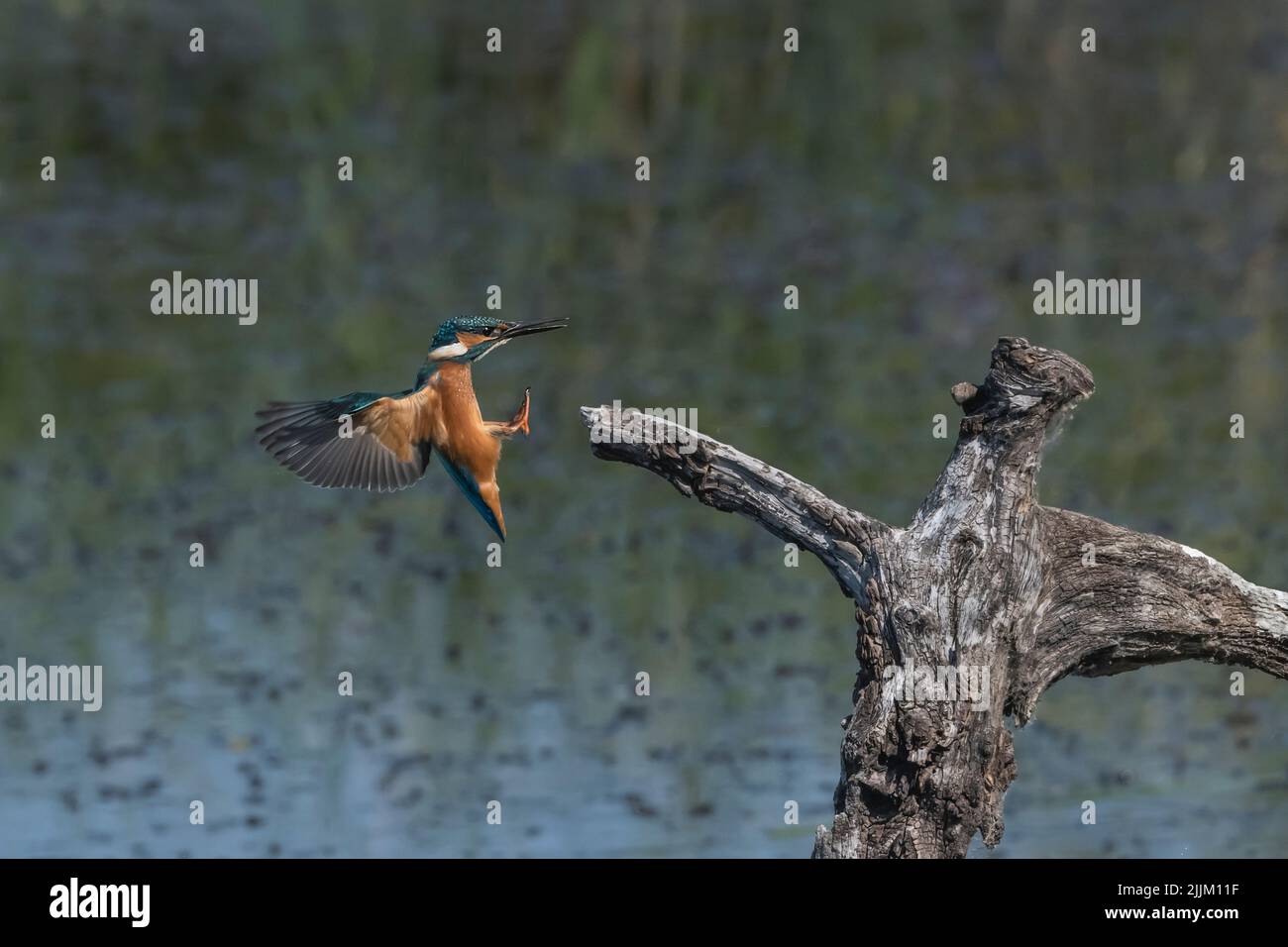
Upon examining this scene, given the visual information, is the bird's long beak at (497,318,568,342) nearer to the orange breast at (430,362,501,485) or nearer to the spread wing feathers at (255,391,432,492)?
the orange breast at (430,362,501,485)

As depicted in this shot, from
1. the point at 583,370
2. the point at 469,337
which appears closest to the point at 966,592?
the point at 469,337

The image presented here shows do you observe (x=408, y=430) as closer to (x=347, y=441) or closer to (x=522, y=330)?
(x=347, y=441)

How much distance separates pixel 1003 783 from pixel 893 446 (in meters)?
3.56

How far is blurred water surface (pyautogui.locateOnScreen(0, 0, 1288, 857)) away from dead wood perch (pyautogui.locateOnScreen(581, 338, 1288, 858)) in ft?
5.82

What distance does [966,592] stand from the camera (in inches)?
184

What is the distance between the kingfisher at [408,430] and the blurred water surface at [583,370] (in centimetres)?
192

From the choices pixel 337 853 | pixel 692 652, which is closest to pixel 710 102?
pixel 692 652

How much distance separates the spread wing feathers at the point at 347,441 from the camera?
16.0 feet

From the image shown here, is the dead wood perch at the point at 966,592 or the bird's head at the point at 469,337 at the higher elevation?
the bird's head at the point at 469,337

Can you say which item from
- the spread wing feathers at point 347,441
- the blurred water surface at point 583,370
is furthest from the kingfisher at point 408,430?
the blurred water surface at point 583,370

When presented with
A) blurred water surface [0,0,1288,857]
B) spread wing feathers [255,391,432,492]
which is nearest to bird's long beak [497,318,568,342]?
spread wing feathers [255,391,432,492]

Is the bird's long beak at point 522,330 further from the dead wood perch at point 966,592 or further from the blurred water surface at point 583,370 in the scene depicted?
the blurred water surface at point 583,370

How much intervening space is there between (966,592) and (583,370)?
4299mm

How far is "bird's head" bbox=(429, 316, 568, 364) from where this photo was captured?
4.95 metres
